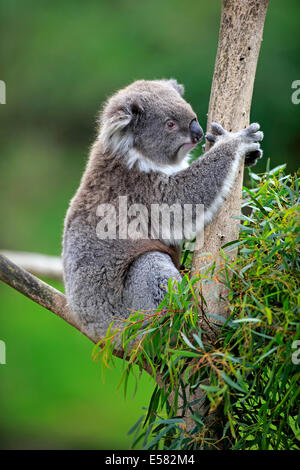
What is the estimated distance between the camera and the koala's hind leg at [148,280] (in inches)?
85.0

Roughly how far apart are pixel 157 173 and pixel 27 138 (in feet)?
15.6

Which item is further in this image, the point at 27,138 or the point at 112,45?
the point at 27,138

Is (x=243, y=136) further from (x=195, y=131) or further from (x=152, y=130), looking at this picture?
(x=152, y=130)

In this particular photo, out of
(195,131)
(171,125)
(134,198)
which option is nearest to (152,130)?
(171,125)

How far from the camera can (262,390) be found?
1.78 m

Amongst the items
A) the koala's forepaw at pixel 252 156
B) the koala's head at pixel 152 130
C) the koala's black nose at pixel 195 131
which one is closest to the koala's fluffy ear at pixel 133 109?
the koala's head at pixel 152 130

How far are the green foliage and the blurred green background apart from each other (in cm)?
274

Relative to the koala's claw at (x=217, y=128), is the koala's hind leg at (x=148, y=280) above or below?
below

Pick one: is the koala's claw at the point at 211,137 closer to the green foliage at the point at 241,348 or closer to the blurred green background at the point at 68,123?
the green foliage at the point at 241,348

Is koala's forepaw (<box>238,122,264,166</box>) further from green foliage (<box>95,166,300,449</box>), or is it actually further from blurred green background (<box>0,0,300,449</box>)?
blurred green background (<box>0,0,300,449</box>)

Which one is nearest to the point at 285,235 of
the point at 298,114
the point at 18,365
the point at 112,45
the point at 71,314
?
the point at 71,314

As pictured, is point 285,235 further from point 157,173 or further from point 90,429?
point 90,429

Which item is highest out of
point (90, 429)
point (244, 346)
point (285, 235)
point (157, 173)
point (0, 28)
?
point (0, 28)

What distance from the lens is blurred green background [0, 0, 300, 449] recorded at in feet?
16.0
